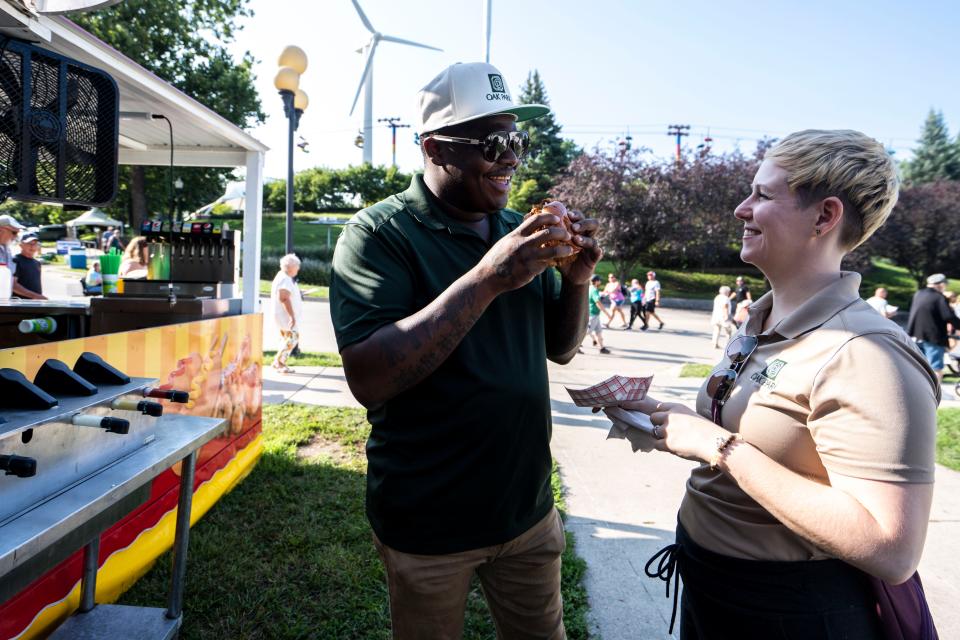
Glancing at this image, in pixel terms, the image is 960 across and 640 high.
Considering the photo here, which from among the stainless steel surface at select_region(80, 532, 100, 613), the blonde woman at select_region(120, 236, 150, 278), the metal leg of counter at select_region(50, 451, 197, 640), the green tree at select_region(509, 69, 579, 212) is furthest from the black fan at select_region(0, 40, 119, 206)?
the green tree at select_region(509, 69, 579, 212)

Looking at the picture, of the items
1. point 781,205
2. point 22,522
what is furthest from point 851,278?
point 22,522

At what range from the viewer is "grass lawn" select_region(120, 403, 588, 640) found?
118 inches

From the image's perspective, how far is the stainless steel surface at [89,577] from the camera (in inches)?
109

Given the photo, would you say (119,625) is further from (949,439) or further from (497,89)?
(949,439)

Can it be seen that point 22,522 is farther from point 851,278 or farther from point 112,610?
point 851,278

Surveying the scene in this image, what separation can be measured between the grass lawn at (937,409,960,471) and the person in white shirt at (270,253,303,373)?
26.8 ft

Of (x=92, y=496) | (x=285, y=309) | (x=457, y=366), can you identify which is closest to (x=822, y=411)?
(x=457, y=366)

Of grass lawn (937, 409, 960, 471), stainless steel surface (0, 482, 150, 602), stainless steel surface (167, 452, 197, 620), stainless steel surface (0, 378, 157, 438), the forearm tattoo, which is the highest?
the forearm tattoo

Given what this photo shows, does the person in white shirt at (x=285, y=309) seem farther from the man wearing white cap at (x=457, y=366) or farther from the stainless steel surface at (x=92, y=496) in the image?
the man wearing white cap at (x=457, y=366)

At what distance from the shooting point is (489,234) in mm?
1969

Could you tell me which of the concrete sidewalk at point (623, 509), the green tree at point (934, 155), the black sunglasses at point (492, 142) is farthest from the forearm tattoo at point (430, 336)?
the green tree at point (934, 155)

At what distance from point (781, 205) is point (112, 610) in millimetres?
3280

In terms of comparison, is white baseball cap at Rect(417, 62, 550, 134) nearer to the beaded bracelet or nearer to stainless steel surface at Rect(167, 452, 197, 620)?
the beaded bracelet

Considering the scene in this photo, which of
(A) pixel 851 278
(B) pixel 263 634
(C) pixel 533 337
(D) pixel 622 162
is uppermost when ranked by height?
(D) pixel 622 162
